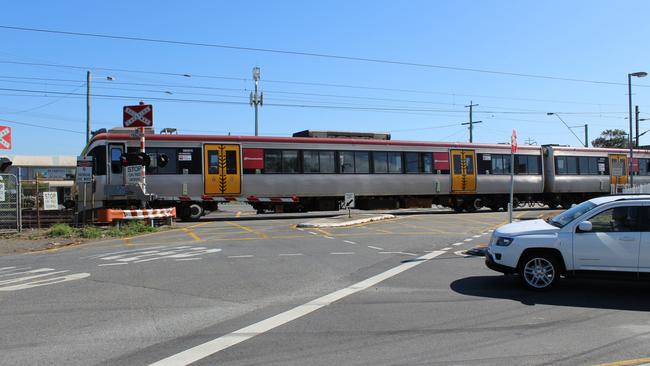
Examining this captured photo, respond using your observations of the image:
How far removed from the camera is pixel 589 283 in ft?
30.6

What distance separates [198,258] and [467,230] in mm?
10348

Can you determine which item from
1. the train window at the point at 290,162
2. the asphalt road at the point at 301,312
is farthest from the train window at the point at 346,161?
the asphalt road at the point at 301,312

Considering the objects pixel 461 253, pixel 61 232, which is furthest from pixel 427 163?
pixel 61 232

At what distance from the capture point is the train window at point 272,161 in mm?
24020

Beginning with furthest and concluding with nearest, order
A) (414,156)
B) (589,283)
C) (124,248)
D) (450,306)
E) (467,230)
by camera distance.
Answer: (414,156), (467,230), (124,248), (589,283), (450,306)

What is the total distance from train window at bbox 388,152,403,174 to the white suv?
18.0m

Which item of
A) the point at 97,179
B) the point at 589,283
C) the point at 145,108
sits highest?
the point at 145,108

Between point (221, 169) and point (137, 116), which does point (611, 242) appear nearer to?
point (137, 116)

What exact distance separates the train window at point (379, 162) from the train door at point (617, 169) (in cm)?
1646

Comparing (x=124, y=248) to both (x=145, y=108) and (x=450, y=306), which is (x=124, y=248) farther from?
(x=450, y=306)

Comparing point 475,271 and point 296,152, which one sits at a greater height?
point 296,152

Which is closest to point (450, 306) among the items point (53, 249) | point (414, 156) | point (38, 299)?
point (38, 299)

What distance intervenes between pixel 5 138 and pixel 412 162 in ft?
59.9

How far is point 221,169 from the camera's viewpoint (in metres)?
23.2
